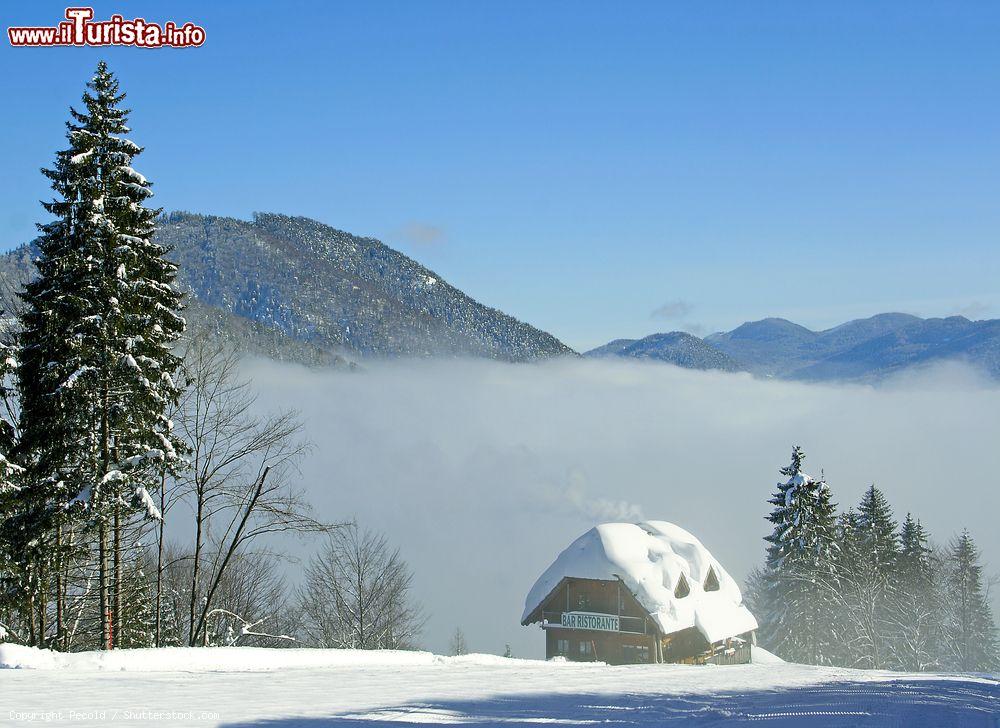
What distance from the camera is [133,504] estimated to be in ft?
65.2

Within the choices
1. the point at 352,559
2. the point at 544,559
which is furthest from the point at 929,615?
the point at 544,559

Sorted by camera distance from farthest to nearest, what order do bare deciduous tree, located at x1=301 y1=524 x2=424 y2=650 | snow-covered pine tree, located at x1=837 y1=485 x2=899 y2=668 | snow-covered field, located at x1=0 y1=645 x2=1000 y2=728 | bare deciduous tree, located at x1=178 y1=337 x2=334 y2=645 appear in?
snow-covered pine tree, located at x1=837 y1=485 x2=899 y2=668, bare deciduous tree, located at x1=301 y1=524 x2=424 y2=650, bare deciduous tree, located at x1=178 y1=337 x2=334 y2=645, snow-covered field, located at x1=0 y1=645 x2=1000 y2=728

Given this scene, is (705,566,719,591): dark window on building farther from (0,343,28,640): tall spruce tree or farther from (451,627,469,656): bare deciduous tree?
(451,627,469,656): bare deciduous tree

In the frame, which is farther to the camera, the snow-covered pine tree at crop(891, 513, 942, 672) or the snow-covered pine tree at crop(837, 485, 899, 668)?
the snow-covered pine tree at crop(891, 513, 942, 672)

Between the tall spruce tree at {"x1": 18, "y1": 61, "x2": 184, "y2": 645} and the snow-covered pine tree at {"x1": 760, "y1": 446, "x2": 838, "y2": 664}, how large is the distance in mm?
35365

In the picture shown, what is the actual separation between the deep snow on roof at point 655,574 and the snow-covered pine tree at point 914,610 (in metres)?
15.4

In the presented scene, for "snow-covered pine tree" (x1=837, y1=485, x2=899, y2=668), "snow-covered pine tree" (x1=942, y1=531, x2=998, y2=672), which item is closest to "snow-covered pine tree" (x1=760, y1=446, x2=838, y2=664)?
"snow-covered pine tree" (x1=837, y1=485, x2=899, y2=668)

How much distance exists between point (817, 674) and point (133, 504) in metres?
15.5

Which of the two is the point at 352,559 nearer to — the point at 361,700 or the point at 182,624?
the point at 182,624

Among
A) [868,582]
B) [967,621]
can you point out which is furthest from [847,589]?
[967,621]

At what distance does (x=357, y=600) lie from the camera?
45281mm

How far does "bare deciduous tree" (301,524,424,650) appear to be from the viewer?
43875 mm

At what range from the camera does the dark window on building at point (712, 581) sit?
141 feet

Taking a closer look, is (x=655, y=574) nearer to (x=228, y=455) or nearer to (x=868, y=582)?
(x=868, y=582)
